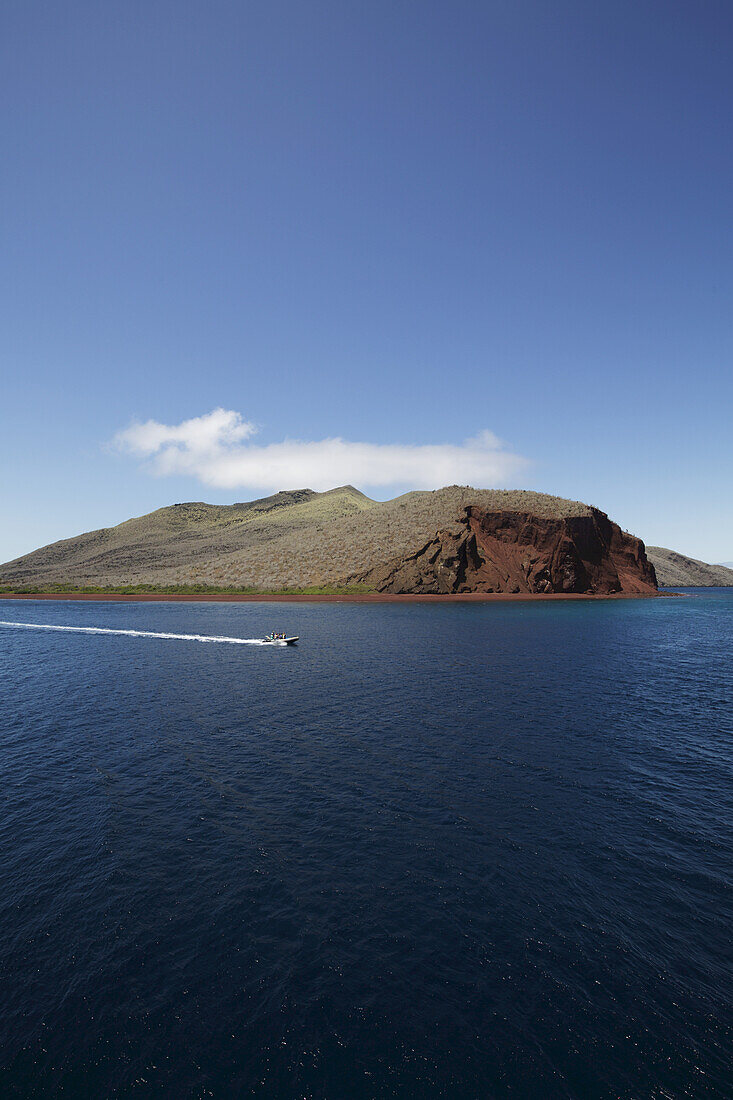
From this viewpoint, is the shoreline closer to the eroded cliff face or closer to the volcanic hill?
the eroded cliff face

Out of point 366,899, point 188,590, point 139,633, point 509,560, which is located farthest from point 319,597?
point 366,899

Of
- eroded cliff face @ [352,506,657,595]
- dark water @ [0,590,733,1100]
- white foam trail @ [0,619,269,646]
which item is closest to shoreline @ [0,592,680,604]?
eroded cliff face @ [352,506,657,595]

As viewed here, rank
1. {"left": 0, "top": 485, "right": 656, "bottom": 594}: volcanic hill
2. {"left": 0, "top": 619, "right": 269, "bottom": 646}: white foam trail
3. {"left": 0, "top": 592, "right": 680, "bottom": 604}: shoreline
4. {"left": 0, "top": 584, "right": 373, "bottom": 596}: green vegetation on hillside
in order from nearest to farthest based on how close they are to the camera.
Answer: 1. {"left": 0, "top": 619, "right": 269, "bottom": 646}: white foam trail
2. {"left": 0, "top": 592, "right": 680, "bottom": 604}: shoreline
3. {"left": 0, "top": 485, "right": 656, "bottom": 594}: volcanic hill
4. {"left": 0, "top": 584, "right": 373, "bottom": 596}: green vegetation on hillside

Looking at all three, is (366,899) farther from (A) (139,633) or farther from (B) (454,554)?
(B) (454,554)

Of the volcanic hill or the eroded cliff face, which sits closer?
the eroded cliff face

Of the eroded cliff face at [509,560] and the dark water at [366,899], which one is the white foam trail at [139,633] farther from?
the eroded cliff face at [509,560]

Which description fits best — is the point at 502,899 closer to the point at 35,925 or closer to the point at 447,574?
the point at 35,925
